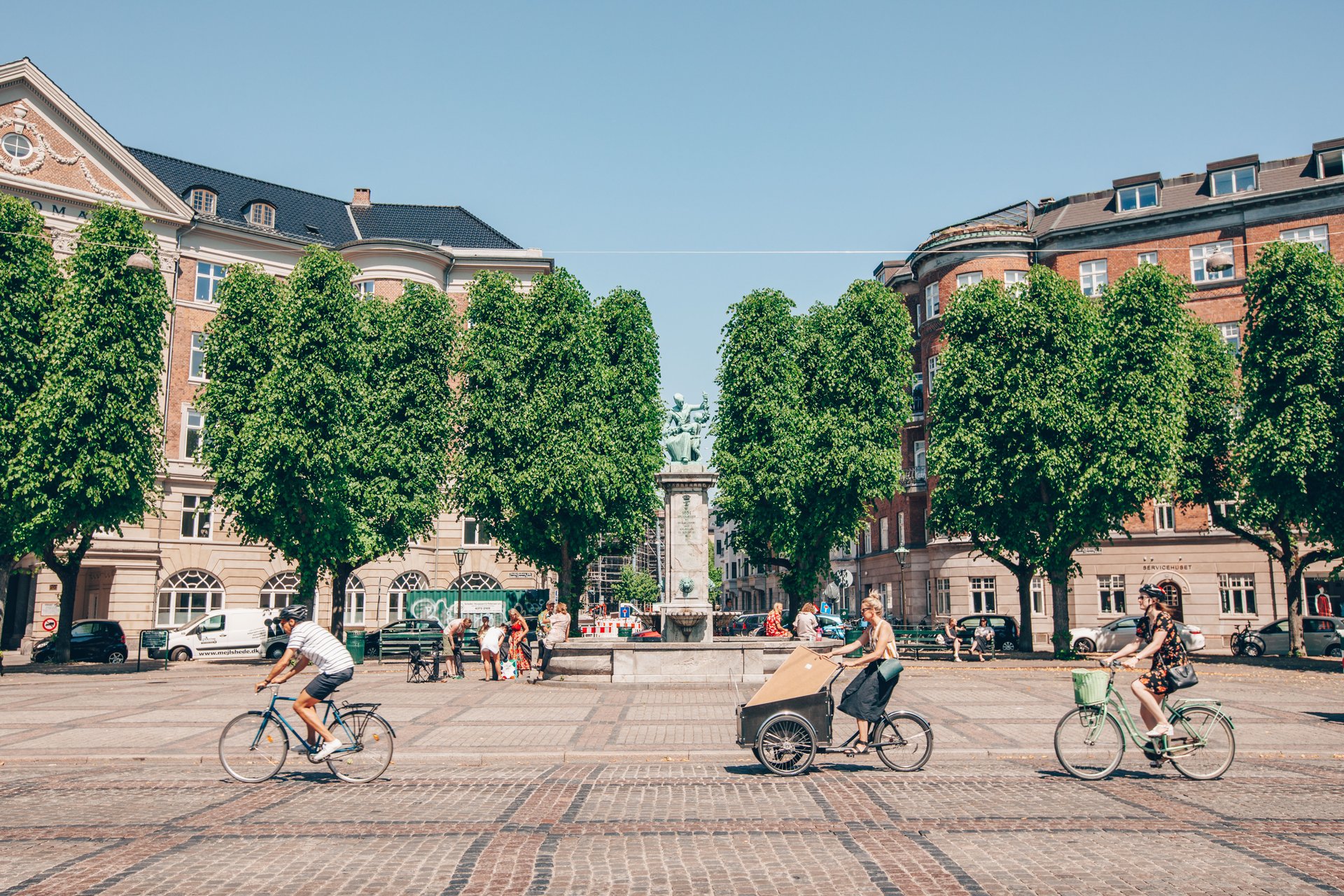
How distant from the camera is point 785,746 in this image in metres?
11.2

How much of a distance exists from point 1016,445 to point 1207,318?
18.8 metres

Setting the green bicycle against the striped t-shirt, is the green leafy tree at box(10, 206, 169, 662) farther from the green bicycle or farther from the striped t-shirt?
the green bicycle

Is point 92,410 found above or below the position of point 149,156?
below

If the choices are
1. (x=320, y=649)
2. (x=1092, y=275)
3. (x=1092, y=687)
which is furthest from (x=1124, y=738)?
(x=1092, y=275)

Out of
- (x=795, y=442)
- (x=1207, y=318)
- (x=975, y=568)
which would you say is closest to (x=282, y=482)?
(x=795, y=442)

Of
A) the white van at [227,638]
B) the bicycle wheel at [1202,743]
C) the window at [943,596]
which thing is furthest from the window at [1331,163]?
the white van at [227,638]

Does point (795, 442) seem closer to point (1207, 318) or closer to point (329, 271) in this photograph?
point (329, 271)

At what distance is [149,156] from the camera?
4925 cm

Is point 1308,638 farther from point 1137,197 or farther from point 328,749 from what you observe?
point 328,749

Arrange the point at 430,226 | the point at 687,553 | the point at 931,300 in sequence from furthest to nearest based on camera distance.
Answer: the point at 430,226 → the point at 931,300 → the point at 687,553

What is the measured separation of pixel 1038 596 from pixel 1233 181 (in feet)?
71.4

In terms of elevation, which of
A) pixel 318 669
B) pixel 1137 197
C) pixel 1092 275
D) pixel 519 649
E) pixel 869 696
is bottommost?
pixel 519 649

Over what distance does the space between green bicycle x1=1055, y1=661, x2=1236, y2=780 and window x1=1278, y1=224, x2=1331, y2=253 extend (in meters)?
41.7

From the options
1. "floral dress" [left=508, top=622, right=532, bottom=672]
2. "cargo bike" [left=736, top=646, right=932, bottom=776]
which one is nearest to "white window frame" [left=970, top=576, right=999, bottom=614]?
"floral dress" [left=508, top=622, right=532, bottom=672]
